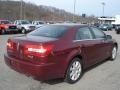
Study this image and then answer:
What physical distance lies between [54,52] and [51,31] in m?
1.19

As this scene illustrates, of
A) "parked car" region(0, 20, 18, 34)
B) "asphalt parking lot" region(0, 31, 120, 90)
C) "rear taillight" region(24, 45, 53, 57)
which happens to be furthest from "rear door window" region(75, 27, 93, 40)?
"parked car" region(0, 20, 18, 34)

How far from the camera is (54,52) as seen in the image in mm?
5762

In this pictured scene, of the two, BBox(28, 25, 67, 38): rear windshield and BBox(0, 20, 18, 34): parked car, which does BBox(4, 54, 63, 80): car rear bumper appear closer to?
BBox(28, 25, 67, 38): rear windshield

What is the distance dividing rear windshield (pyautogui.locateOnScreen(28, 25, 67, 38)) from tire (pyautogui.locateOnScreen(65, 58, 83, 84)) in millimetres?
816

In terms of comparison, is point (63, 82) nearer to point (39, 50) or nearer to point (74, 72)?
point (74, 72)

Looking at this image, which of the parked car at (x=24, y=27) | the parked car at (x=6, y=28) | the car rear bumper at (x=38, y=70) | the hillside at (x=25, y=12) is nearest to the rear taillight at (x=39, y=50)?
the car rear bumper at (x=38, y=70)

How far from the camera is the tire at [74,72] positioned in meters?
6.36

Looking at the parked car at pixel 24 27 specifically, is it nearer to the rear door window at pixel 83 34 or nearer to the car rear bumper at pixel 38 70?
the rear door window at pixel 83 34

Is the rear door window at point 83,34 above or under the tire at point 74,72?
above

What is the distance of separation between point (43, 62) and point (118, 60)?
5153mm

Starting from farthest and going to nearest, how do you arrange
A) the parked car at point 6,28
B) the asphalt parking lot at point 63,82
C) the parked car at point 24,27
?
the parked car at point 24,27, the parked car at point 6,28, the asphalt parking lot at point 63,82

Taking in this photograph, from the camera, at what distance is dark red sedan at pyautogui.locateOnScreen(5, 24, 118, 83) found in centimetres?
568

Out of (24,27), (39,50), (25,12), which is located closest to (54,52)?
(39,50)

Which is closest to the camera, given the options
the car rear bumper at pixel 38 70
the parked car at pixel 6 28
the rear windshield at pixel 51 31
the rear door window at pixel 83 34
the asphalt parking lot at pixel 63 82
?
the car rear bumper at pixel 38 70
